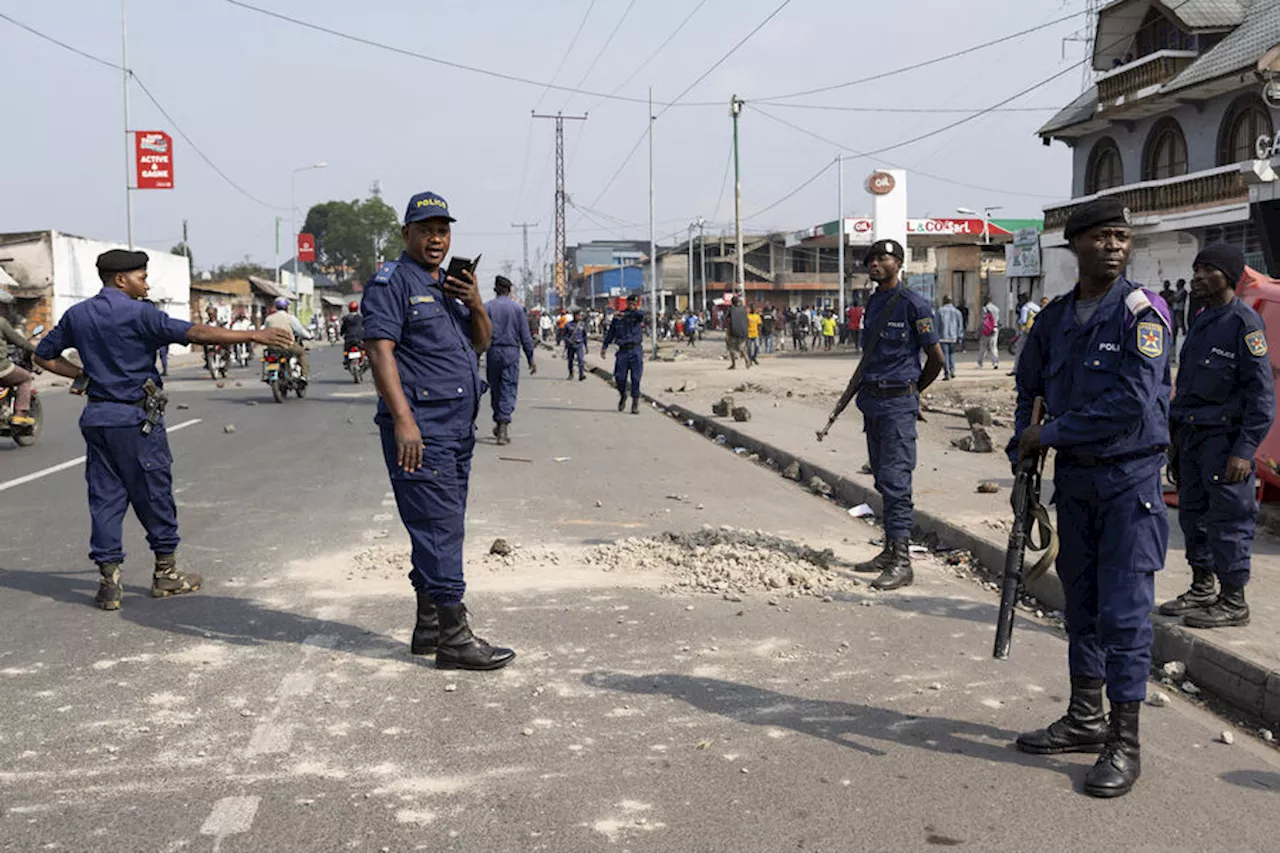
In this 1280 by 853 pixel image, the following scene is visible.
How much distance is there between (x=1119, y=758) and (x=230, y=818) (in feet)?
9.23

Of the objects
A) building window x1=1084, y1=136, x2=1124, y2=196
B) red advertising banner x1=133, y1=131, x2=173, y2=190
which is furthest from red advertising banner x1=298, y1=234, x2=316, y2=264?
building window x1=1084, y1=136, x2=1124, y2=196

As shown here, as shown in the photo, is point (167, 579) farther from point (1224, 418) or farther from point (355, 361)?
point (355, 361)

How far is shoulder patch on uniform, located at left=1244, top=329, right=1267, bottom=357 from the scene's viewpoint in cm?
541

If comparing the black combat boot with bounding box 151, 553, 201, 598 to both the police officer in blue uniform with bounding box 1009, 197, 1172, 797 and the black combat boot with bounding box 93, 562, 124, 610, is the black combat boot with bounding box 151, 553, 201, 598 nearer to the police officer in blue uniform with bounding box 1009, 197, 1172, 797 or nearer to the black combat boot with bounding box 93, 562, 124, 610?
the black combat boot with bounding box 93, 562, 124, 610

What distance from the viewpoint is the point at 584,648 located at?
542 cm

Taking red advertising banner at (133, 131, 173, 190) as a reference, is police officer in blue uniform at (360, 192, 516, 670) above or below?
below

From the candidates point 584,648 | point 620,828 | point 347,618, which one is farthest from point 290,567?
point 620,828

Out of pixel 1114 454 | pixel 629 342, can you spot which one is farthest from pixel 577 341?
pixel 1114 454

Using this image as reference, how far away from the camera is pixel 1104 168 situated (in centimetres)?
3359

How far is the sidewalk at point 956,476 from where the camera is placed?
5098 mm

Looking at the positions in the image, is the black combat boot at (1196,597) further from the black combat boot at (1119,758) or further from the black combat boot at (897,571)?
the black combat boot at (1119,758)

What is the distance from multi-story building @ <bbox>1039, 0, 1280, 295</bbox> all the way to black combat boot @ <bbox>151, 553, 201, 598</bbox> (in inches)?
915

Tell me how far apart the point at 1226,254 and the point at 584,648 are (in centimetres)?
349

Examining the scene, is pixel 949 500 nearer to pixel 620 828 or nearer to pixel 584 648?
pixel 584 648
